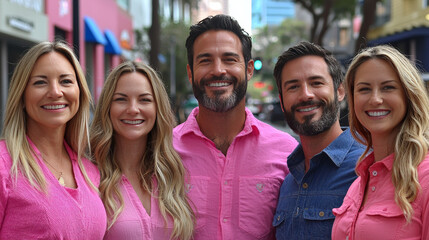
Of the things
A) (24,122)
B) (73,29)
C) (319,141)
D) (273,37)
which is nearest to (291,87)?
(319,141)

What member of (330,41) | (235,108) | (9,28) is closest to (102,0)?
(9,28)

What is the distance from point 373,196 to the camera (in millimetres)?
2848

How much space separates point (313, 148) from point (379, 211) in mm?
1151

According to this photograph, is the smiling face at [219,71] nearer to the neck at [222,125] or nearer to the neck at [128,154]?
the neck at [222,125]

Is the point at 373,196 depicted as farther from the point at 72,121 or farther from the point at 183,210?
the point at 72,121

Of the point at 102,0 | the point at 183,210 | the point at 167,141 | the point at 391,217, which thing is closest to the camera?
the point at 391,217

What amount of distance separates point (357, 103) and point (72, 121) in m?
1.93

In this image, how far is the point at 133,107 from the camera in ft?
12.5

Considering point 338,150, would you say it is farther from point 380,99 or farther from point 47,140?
point 47,140

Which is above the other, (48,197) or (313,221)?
(48,197)

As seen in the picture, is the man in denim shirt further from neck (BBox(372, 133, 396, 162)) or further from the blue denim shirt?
neck (BBox(372, 133, 396, 162))


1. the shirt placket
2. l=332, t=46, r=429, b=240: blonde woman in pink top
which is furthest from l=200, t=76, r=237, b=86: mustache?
l=332, t=46, r=429, b=240: blonde woman in pink top

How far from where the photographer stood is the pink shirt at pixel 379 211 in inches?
98.6

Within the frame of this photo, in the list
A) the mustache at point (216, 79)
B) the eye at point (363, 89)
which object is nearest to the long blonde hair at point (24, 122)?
the mustache at point (216, 79)
